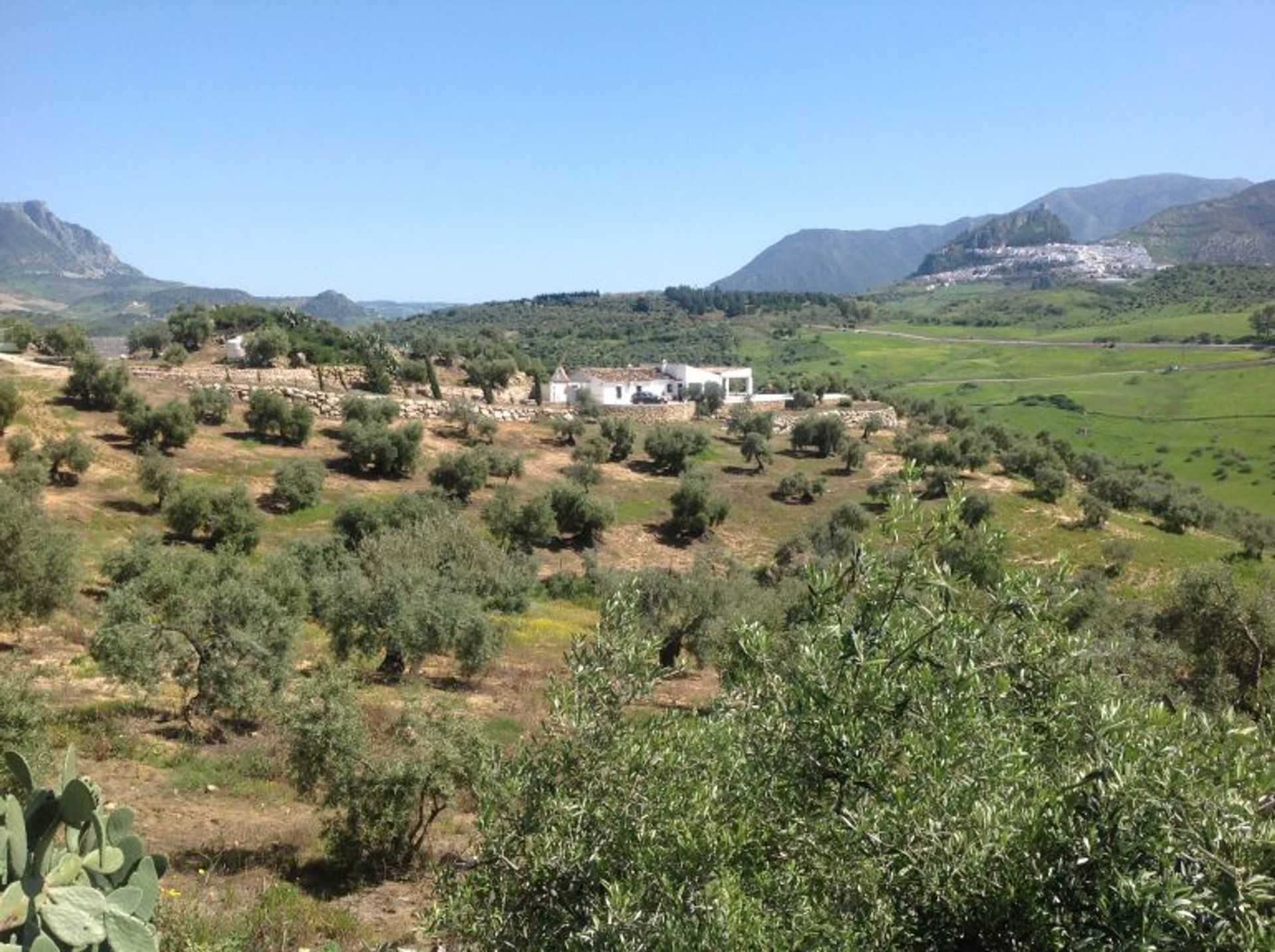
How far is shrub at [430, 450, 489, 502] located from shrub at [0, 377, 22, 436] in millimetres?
21227

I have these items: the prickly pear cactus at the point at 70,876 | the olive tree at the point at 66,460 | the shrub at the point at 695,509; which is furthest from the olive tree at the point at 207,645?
the shrub at the point at 695,509

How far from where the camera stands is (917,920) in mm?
4832

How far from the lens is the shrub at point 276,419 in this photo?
50.8 meters

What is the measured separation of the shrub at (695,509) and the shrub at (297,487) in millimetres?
21195

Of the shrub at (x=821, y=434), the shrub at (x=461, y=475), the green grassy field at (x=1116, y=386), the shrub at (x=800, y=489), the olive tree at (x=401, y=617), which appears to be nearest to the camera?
the olive tree at (x=401, y=617)

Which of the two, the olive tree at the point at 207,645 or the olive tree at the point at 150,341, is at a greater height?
the olive tree at the point at 150,341

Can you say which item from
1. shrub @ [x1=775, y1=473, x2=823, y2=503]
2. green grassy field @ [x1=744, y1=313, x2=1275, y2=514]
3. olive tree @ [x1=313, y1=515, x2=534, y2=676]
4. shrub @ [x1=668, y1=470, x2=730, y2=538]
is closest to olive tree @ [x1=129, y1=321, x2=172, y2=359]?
shrub @ [x1=668, y1=470, x2=730, y2=538]

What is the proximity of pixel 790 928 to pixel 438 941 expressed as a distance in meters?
5.95

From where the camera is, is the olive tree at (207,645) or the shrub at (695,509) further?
the shrub at (695,509)

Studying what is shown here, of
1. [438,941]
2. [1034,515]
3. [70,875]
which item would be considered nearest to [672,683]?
[438,941]

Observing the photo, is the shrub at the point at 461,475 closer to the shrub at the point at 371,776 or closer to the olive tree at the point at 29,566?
the olive tree at the point at 29,566

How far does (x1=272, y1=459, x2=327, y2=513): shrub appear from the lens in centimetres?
4150

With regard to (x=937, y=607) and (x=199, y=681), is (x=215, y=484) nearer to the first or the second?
(x=199, y=681)

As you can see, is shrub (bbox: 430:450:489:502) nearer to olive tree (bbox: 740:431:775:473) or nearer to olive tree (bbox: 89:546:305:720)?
olive tree (bbox: 740:431:775:473)
